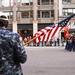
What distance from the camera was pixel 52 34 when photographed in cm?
1499

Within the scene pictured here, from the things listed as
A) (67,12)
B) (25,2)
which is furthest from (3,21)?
(25,2)

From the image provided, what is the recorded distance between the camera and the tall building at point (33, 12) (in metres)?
70.1

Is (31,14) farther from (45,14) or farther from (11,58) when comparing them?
(11,58)

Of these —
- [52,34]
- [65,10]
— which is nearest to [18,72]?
[52,34]

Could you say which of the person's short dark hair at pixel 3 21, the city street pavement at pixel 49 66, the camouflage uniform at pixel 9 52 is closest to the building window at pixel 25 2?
the city street pavement at pixel 49 66

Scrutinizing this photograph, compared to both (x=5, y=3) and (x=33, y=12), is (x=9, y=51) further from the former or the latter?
(x=5, y=3)

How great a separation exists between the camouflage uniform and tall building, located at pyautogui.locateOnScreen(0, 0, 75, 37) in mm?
64767

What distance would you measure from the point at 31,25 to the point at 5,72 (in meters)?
66.5

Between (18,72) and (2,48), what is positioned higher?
(2,48)

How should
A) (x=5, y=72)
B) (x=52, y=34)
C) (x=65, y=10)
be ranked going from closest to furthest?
(x=5, y=72)
(x=52, y=34)
(x=65, y=10)

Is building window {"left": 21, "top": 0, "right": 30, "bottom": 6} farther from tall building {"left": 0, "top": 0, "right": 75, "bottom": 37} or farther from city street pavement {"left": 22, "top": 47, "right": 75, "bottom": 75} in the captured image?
city street pavement {"left": 22, "top": 47, "right": 75, "bottom": 75}

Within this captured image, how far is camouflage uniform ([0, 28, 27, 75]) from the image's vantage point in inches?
196

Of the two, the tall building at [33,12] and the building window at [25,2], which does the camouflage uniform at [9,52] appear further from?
the building window at [25,2]

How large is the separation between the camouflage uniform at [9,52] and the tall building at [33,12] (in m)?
64.8
